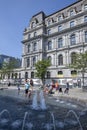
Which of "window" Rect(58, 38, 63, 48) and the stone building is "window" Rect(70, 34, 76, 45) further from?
"window" Rect(58, 38, 63, 48)

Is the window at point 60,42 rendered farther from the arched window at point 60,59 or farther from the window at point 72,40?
the window at point 72,40

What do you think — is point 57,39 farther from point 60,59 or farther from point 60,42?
point 60,59

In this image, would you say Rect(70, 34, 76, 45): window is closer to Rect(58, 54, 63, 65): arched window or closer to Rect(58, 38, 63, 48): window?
Rect(58, 38, 63, 48): window

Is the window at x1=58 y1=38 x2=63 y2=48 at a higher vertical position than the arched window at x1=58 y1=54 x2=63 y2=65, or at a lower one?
higher

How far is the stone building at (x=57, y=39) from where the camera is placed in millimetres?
44406

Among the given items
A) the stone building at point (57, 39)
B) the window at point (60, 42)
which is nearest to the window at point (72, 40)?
the stone building at point (57, 39)

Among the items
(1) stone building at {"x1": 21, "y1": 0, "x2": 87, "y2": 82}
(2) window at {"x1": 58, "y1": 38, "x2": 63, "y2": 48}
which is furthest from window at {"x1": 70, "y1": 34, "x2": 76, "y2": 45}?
(2) window at {"x1": 58, "y1": 38, "x2": 63, "y2": 48}

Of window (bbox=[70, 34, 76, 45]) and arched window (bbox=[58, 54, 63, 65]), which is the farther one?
arched window (bbox=[58, 54, 63, 65])

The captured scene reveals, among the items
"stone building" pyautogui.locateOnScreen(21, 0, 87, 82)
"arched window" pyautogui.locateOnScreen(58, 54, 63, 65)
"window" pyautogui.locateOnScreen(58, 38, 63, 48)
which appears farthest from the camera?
"window" pyautogui.locateOnScreen(58, 38, 63, 48)

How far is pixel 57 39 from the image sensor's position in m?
49.2

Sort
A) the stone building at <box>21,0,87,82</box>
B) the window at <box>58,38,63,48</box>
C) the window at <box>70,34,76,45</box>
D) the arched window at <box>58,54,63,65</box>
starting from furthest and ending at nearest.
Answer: the window at <box>58,38,63,48</box> < the arched window at <box>58,54,63,65</box> < the window at <box>70,34,76,45</box> < the stone building at <box>21,0,87,82</box>

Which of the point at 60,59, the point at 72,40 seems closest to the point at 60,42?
the point at 72,40

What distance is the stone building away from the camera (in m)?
44.4

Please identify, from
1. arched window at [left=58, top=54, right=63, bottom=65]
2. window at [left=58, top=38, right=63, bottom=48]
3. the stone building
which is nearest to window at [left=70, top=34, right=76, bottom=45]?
the stone building
